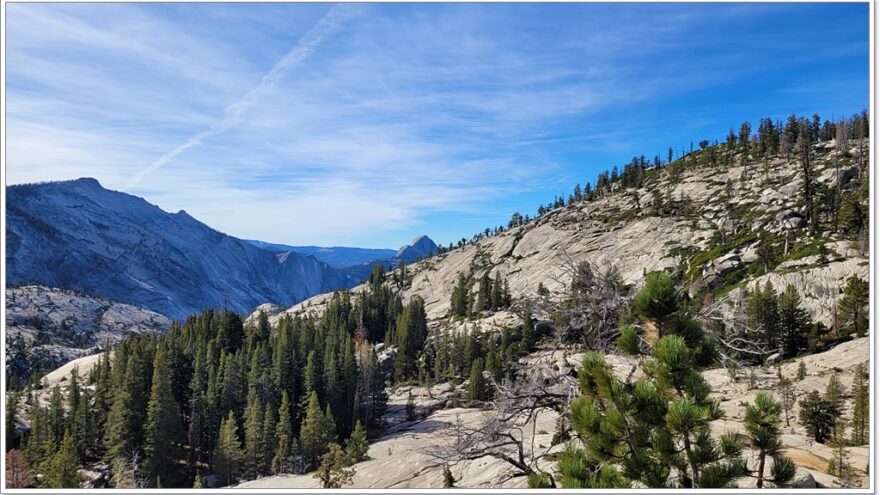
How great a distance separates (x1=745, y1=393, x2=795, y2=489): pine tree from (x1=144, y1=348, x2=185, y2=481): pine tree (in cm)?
7162

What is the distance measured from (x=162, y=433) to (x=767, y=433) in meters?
72.0

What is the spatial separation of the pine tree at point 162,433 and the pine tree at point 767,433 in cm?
7162

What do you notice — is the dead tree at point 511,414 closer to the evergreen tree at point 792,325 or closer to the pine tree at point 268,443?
the pine tree at point 268,443

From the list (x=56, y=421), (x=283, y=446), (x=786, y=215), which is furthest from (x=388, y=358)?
(x=786, y=215)

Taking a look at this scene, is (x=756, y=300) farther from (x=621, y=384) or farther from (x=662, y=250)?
(x=621, y=384)

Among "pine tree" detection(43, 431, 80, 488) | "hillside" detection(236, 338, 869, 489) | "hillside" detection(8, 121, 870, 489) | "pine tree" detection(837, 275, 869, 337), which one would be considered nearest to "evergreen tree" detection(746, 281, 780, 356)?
"hillside" detection(8, 121, 870, 489)

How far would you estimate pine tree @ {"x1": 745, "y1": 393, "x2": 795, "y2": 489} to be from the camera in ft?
28.6

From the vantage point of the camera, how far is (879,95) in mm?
9906

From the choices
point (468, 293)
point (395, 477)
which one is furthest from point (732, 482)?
point (468, 293)

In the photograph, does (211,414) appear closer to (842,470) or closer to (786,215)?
(842,470)

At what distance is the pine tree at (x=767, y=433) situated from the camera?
870cm

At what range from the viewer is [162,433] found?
210 feet

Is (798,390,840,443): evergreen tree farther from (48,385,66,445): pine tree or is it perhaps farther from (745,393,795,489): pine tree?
(48,385,66,445): pine tree

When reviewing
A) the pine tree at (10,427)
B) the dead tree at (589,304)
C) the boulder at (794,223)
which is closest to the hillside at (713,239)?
the boulder at (794,223)
